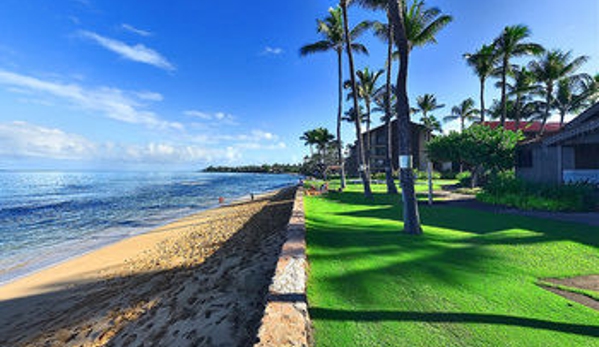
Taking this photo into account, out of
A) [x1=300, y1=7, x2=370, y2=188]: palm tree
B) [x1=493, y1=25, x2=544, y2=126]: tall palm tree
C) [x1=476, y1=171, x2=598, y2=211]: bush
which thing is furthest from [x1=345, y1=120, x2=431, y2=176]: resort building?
[x1=476, y1=171, x2=598, y2=211]: bush

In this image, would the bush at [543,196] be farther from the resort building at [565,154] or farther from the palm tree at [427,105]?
the palm tree at [427,105]

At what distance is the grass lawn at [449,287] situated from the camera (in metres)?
2.21

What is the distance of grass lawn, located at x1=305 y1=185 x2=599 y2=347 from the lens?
2213mm

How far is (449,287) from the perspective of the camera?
3.05 m

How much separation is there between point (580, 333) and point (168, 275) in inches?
275

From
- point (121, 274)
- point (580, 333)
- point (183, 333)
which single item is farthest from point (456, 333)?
point (121, 274)

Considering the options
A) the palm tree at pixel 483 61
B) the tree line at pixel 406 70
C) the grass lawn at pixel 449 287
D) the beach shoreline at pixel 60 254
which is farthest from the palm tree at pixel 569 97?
the beach shoreline at pixel 60 254

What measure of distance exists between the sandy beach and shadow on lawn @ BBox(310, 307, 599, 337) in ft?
3.13

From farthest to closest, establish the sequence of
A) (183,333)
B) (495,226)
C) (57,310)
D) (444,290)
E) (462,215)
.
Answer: (462,215), (495,226), (57,310), (183,333), (444,290)

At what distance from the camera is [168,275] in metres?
5.77

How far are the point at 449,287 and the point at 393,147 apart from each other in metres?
40.3

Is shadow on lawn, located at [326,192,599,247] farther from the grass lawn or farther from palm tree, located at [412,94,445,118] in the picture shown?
palm tree, located at [412,94,445,118]

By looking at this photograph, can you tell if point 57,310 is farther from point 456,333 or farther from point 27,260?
point 456,333

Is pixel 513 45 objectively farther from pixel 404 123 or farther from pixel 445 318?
pixel 445 318
